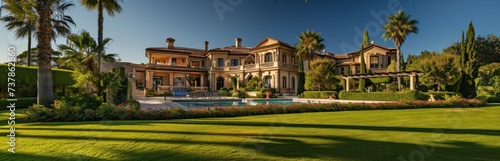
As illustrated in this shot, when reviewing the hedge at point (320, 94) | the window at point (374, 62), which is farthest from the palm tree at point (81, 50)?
the window at point (374, 62)

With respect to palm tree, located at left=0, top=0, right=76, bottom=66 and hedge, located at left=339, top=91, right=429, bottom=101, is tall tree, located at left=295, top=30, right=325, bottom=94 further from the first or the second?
palm tree, located at left=0, top=0, right=76, bottom=66

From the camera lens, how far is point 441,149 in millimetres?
4578

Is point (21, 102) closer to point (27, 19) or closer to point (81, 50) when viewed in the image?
point (81, 50)

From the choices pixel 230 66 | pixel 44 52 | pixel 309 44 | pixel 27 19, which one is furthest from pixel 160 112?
pixel 230 66

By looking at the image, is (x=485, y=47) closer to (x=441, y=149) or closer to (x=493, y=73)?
(x=493, y=73)

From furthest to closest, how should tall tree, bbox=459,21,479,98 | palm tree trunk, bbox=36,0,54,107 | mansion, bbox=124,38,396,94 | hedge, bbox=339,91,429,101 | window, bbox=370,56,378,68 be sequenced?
window, bbox=370,56,378,68 → mansion, bbox=124,38,396,94 → tall tree, bbox=459,21,479,98 → hedge, bbox=339,91,429,101 → palm tree trunk, bbox=36,0,54,107

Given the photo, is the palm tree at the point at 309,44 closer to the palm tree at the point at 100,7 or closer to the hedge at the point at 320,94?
the hedge at the point at 320,94

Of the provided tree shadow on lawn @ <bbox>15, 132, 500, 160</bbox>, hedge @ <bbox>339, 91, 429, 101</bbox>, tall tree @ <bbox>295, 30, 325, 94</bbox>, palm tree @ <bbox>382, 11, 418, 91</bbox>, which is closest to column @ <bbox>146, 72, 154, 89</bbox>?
tall tree @ <bbox>295, 30, 325, 94</bbox>

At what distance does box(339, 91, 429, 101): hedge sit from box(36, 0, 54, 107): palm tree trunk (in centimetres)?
2599

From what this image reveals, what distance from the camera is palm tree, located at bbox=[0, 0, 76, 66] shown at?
10.9 m

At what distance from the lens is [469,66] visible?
26.0 meters

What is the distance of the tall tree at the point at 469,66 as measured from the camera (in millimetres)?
24188

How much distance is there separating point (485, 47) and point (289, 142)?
6175 centimetres

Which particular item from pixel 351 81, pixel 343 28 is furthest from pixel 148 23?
pixel 351 81
